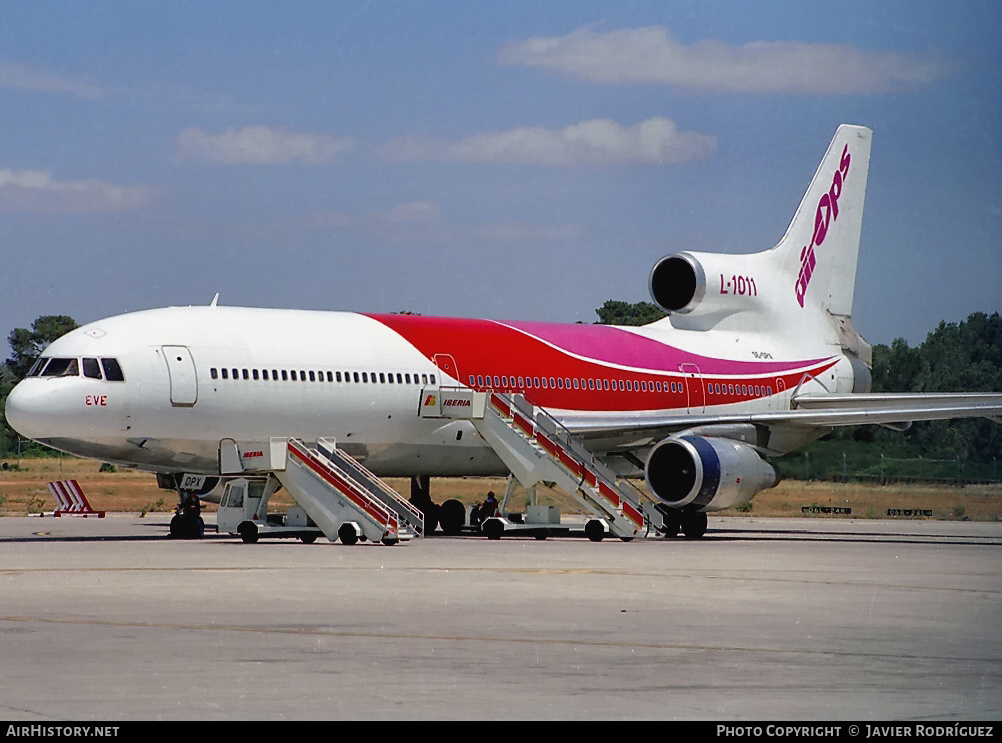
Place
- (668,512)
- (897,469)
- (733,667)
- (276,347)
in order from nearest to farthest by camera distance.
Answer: (733,667), (276,347), (668,512), (897,469)

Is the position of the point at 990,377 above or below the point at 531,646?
above

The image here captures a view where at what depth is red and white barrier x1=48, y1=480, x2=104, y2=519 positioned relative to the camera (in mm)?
41625

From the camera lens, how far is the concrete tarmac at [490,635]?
962 centimetres

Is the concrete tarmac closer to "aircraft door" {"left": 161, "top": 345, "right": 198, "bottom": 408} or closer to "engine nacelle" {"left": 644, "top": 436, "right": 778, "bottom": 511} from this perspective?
"aircraft door" {"left": 161, "top": 345, "right": 198, "bottom": 408}

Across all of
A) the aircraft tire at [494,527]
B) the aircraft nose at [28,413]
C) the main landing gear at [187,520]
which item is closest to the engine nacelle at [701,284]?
the aircraft tire at [494,527]

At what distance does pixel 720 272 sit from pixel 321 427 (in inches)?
564

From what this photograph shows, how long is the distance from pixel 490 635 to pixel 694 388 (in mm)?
25411

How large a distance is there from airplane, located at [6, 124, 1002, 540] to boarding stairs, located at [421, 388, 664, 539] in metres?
0.23

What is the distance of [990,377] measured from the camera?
40688 millimetres

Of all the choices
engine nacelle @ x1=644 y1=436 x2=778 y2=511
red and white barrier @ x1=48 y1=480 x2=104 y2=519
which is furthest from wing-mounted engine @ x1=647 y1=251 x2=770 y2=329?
red and white barrier @ x1=48 y1=480 x2=104 y2=519

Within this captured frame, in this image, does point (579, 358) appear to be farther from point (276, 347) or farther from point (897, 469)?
point (897, 469)

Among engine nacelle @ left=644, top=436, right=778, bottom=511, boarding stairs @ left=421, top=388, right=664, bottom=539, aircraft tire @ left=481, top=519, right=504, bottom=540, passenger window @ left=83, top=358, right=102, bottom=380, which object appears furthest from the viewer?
engine nacelle @ left=644, top=436, right=778, bottom=511

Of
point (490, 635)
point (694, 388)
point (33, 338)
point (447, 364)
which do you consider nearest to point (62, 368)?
point (447, 364)

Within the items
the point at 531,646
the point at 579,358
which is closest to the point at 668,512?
the point at 579,358
